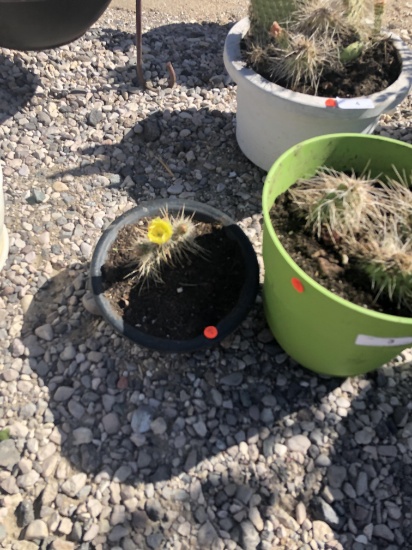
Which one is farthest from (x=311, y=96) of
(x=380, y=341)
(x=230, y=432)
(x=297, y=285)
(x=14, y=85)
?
(x=14, y=85)

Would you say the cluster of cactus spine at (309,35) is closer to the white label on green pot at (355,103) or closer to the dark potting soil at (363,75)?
the dark potting soil at (363,75)

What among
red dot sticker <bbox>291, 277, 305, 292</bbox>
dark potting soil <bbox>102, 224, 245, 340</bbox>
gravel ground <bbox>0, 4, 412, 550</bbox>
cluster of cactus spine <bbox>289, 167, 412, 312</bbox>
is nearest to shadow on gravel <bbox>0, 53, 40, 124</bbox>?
gravel ground <bbox>0, 4, 412, 550</bbox>

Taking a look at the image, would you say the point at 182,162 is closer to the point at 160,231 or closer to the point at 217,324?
the point at 160,231

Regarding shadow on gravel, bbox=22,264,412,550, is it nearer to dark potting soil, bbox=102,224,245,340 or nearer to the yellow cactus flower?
dark potting soil, bbox=102,224,245,340

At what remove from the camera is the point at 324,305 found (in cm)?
138

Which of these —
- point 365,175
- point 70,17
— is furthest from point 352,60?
point 70,17

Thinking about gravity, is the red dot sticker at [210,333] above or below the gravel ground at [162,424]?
above

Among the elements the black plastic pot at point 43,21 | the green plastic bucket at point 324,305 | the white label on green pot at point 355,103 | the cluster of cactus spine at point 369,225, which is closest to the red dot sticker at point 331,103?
the white label on green pot at point 355,103

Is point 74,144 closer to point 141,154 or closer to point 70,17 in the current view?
point 141,154

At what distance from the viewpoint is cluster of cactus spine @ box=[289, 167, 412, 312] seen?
4.69 feet

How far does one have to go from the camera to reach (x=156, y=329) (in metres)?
1.71

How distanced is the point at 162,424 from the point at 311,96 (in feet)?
4.31

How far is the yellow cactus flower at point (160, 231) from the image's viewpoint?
1.62 metres

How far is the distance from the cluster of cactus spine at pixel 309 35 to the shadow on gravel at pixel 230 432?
1.00m
